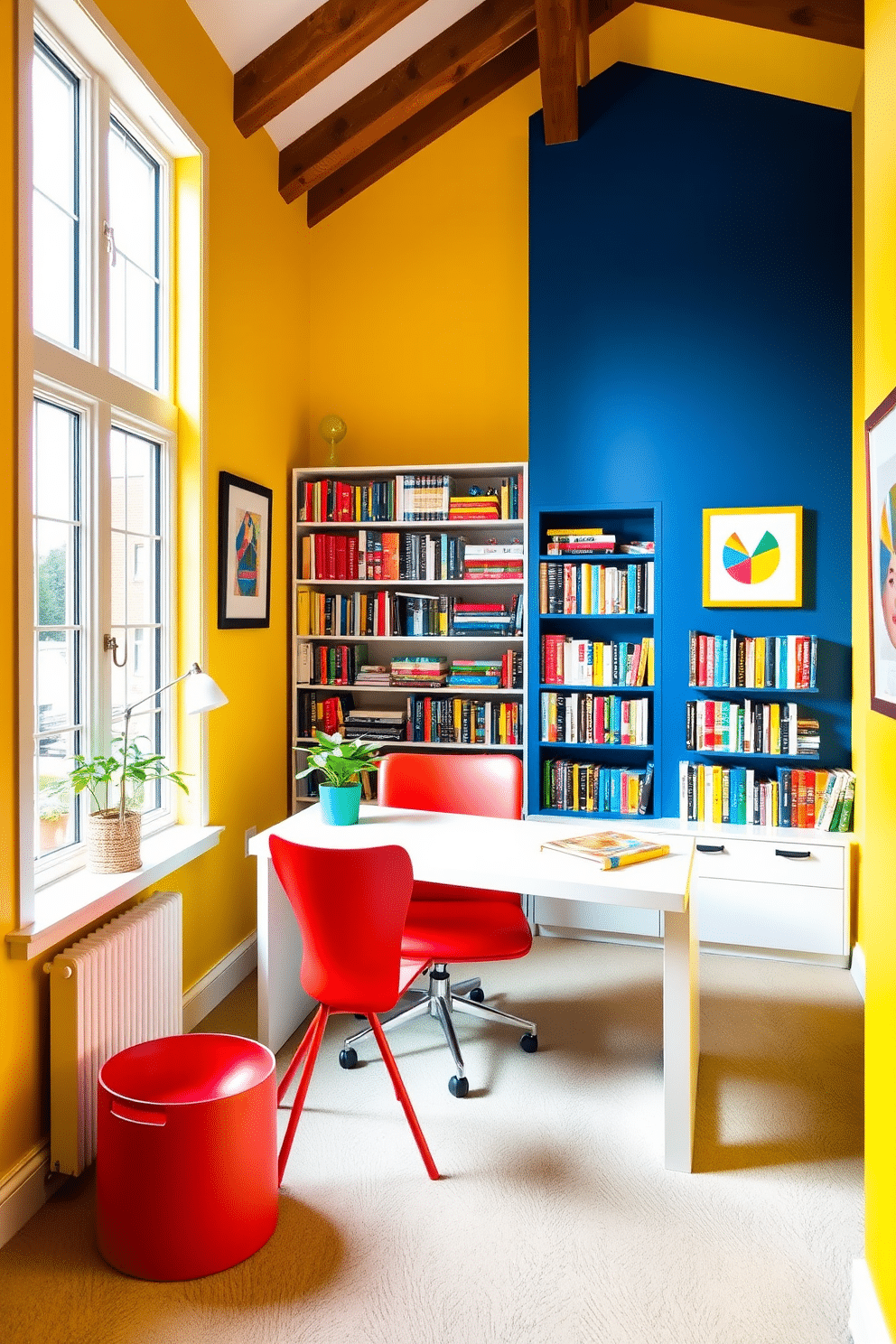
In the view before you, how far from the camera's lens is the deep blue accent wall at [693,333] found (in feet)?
12.8

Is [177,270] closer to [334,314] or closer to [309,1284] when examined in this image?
[334,314]

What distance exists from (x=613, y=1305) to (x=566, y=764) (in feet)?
8.08

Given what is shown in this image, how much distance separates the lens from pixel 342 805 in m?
3.02

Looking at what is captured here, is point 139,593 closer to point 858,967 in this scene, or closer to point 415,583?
point 415,583

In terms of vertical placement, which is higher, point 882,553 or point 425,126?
point 425,126

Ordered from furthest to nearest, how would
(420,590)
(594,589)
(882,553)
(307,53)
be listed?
(420,590)
(594,589)
(307,53)
(882,553)

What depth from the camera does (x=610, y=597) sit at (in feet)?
13.5

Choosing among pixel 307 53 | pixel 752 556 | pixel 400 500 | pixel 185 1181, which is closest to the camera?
pixel 185 1181

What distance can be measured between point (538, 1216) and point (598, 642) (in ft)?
8.36

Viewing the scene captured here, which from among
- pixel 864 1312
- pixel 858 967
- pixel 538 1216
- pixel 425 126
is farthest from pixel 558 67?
pixel 864 1312

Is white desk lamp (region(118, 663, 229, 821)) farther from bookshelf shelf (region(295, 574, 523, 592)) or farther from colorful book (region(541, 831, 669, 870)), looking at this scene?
bookshelf shelf (region(295, 574, 523, 592))

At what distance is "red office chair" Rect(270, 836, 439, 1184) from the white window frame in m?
0.62

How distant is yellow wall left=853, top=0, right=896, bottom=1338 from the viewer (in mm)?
1654

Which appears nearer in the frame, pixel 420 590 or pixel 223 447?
pixel 223 447
